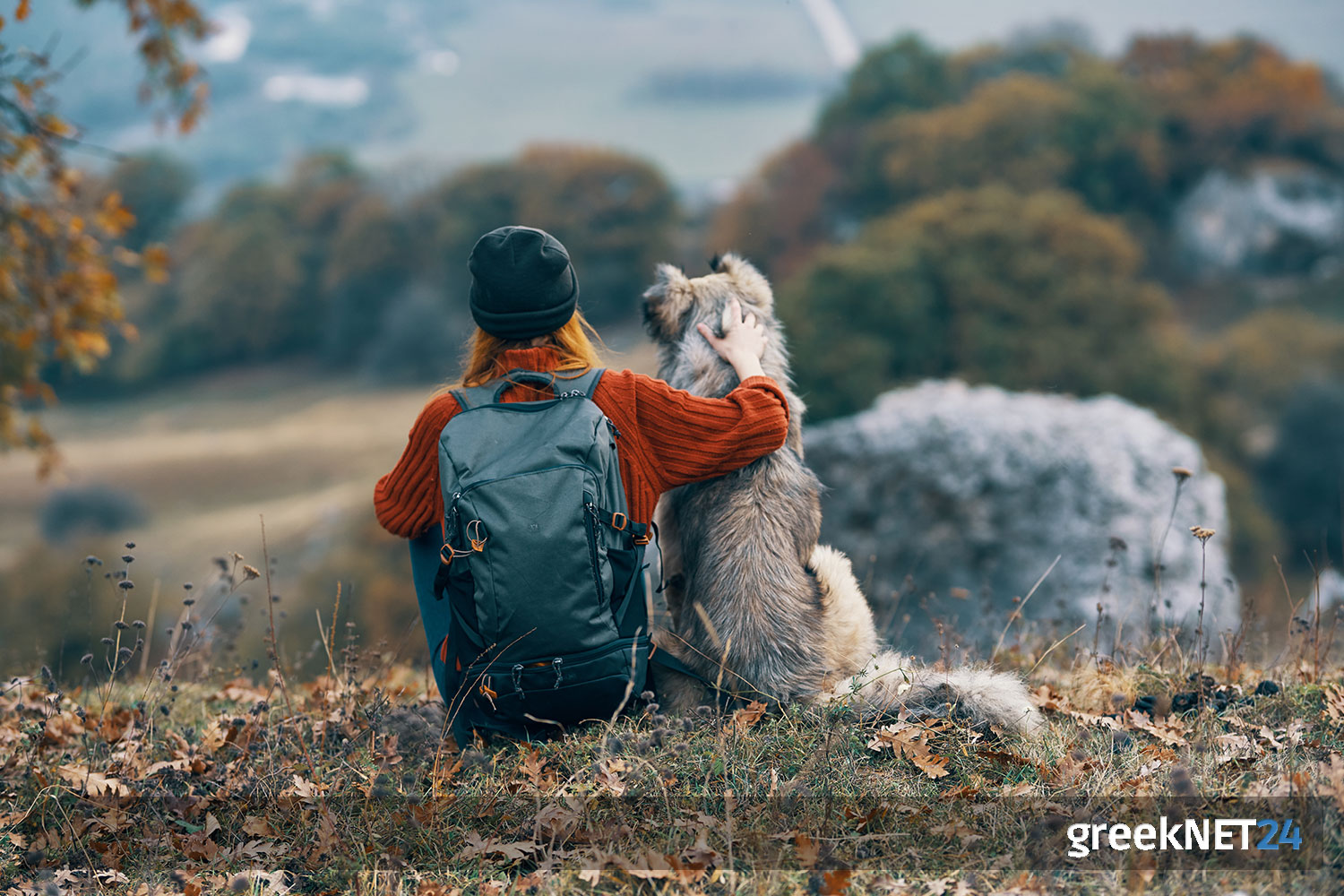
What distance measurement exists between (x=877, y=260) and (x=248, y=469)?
26489 millimetres

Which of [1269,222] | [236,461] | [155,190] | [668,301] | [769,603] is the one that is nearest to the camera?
[769,603]

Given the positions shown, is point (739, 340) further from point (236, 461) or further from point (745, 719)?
point (236, 461)

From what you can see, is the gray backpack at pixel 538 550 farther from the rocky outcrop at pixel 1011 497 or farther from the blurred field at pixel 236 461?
the blurred field at pixel 236 461

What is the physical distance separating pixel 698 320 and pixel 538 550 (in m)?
1.21

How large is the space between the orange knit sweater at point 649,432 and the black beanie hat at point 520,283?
11cm

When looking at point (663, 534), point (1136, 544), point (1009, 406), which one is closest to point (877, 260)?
point (1009, 406)

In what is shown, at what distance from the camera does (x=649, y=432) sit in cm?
320

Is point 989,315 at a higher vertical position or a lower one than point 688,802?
higher

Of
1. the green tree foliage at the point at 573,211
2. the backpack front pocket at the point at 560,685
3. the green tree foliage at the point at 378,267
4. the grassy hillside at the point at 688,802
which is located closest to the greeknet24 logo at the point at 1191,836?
the grassy hillside at the point at 688,802

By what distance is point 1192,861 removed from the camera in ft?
8.30

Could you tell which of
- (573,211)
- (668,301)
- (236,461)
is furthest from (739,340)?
(236,461)

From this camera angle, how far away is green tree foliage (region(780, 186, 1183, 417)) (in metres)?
21.7

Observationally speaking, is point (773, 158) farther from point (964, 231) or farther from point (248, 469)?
point (248, 469)

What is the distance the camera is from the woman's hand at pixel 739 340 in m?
3.41
